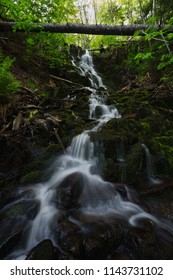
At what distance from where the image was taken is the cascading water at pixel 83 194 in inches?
138

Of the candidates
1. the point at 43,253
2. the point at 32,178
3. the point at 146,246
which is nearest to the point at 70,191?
the point at 32,178

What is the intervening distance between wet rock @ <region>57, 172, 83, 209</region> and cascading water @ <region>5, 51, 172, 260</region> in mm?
54

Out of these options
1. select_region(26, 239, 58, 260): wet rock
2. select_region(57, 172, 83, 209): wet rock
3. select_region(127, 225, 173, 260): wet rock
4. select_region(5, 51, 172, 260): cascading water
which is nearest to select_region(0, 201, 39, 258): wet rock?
select_region(5, 51, 172, 260): cascading water

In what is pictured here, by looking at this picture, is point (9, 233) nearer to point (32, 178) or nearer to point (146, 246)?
point (32, 178)

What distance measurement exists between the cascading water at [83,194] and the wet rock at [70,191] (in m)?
0.05

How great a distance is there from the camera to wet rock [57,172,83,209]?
3.83 m

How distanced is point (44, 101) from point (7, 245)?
5380mm

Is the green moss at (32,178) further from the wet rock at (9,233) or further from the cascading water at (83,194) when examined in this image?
the wet rock at (9,233)

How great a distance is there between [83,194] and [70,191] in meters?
0.31

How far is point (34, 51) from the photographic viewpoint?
9719 mm

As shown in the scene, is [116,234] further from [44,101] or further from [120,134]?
[44,101]

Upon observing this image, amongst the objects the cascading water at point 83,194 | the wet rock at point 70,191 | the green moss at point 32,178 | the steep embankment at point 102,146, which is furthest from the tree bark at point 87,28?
the wet rock at point 70,191
